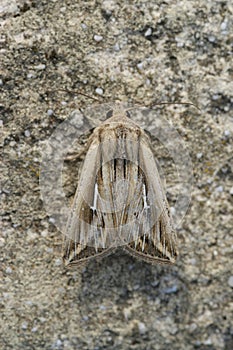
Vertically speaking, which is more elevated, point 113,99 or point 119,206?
point 113,99

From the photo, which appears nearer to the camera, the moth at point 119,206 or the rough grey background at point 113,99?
the moth at point 119,206

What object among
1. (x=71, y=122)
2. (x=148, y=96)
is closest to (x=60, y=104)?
(x=71, y=122)

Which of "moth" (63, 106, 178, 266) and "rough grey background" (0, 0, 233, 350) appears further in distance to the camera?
"rough grey background" (0, 0, 233, 350)

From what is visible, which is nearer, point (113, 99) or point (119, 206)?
point (119, 206)

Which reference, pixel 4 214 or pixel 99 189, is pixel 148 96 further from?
pixel 4 214
